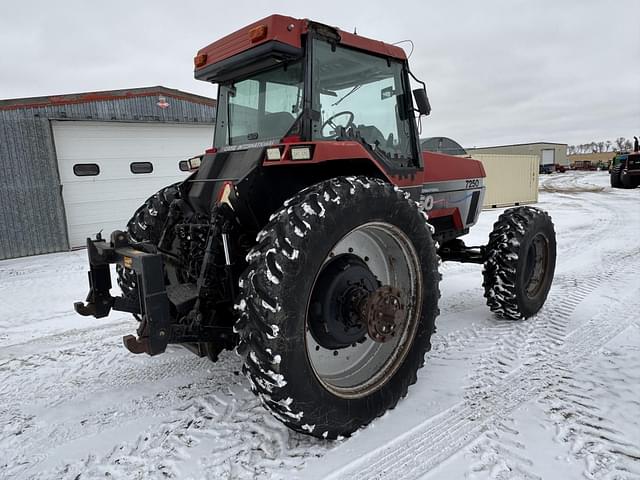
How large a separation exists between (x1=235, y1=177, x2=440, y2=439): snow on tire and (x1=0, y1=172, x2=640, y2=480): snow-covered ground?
0.84 ft

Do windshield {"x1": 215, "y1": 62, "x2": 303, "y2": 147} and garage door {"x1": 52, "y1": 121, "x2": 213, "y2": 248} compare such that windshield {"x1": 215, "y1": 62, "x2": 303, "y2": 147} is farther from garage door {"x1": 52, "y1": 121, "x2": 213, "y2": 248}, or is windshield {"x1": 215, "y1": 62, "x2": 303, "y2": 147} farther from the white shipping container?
the white shipping container

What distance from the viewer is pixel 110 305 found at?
111 inches

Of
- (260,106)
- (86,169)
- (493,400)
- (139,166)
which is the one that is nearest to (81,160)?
(86,169)

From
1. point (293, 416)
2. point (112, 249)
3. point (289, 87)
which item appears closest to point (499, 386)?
point (293, 416)

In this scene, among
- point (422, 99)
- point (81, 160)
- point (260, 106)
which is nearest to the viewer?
point (260, 106)

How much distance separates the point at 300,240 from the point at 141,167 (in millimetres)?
9263

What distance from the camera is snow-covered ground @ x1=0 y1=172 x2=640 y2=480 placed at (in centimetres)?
227

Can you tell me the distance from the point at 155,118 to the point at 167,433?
363 inches

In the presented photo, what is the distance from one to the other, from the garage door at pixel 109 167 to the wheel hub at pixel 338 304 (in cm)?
857

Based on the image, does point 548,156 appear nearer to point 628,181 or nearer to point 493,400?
point 628,181

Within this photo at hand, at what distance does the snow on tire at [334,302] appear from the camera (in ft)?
7.03

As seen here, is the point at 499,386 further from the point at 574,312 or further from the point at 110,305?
the point at 110,305

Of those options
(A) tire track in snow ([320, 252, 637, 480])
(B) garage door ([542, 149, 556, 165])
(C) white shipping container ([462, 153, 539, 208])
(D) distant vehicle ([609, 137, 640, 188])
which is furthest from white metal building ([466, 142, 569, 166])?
(A) tire track in snow ([320, 252, 637, 480])

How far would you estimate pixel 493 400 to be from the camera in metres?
2.85
